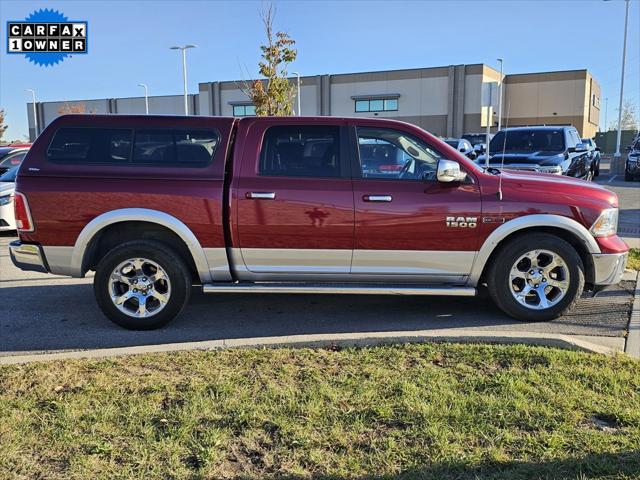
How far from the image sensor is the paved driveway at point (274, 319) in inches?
201

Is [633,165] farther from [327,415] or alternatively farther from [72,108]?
[72,108]

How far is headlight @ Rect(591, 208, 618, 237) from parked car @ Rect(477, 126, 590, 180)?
256 inches

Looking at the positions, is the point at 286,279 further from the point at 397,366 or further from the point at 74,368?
the point at 74,368

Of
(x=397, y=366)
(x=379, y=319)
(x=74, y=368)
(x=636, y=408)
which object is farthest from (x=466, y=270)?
(x=74, y=368)

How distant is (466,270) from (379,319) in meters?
0.98

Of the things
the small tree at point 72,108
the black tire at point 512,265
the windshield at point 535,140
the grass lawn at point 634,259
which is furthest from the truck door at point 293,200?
the small tree at point 72,108

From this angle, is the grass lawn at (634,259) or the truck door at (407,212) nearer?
the truck door at (407,212)

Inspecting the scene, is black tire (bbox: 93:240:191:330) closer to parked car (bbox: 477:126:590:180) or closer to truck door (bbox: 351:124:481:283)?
truck door (bbox: 351:124:481:283)

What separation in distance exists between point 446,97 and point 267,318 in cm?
4857

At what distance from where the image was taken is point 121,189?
5.12 m

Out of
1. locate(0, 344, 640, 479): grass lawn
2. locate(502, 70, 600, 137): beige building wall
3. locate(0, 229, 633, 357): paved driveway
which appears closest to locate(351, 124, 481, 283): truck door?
locate(0, 229, 633, 357): paved driveway

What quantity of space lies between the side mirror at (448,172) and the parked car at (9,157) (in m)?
10.8

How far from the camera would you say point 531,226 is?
5.20 m

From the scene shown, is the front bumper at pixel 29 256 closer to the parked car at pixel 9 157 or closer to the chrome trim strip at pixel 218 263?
the chrome trim strip at pixel 218 263
